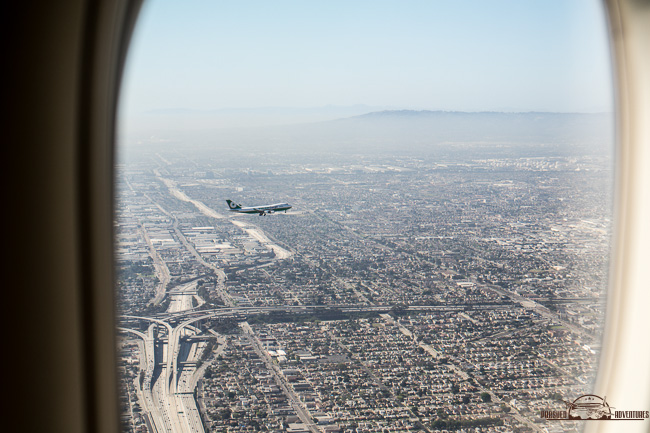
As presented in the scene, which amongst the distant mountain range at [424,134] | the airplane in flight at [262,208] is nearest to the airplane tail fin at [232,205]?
the airplane in flight at [262,208]

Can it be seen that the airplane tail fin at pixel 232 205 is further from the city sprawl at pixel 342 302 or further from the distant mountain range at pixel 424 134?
the distant mountain range at pixel 424 134

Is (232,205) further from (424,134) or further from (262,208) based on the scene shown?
(424,134)

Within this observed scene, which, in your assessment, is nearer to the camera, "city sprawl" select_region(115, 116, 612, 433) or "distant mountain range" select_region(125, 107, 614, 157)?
"city sprawl" select_region(115, 116, 612, 433)

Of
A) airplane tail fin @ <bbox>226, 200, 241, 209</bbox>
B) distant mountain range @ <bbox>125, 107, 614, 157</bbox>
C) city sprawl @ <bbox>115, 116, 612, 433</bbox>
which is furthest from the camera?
distant mountain range @ <bbox>125, 107, 614, 157</bbox>

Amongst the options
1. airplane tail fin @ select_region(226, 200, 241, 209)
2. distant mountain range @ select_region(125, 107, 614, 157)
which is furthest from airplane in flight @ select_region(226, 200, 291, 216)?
distant mountain range @ select_region(125, 107, 614, 157)

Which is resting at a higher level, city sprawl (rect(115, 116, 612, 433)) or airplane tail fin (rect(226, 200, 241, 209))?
airplane tail fin (rect(226, 200, 241, 209))

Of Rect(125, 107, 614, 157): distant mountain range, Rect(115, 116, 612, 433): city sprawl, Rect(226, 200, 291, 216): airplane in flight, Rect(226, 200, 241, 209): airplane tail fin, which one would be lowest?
Rect(115, 116, 612, 433): city sprawl

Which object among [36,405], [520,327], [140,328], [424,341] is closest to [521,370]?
[520,327]

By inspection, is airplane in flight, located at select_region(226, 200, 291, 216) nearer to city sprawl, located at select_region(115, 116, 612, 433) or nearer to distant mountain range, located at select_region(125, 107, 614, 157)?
city sprawl, located at select_region(115, 116, 612, 433)
